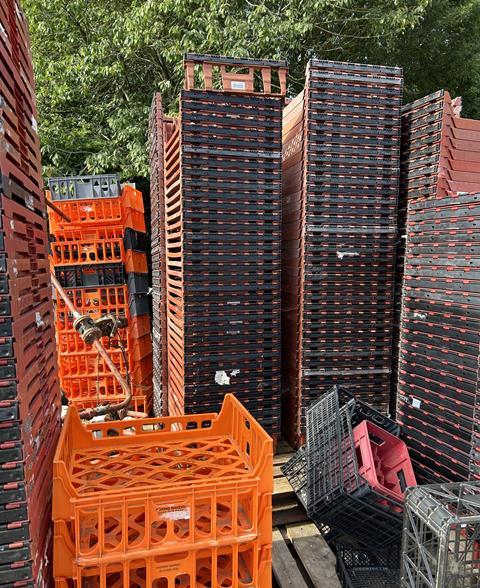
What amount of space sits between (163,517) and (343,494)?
1503 mm

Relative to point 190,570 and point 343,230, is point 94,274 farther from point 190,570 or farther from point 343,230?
point 190,570

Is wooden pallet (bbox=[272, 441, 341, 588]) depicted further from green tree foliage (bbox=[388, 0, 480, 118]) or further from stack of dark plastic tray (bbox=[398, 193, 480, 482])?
green tree foliage (bbox=[388, 0, 480, 118])

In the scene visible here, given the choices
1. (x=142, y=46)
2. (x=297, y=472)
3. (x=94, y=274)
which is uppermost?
(x=142, y=46)

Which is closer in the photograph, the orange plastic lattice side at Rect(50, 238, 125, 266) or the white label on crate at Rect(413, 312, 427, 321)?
the white label on crate at Rect(413, 312, 427, 321)

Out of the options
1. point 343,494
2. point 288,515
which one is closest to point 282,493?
point 288,515

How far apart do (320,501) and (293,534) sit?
794 mm

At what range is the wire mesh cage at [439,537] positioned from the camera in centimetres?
246

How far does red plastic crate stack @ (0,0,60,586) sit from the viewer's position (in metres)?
2.06

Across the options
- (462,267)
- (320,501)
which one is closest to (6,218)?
(320,501)

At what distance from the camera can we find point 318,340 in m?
4.98

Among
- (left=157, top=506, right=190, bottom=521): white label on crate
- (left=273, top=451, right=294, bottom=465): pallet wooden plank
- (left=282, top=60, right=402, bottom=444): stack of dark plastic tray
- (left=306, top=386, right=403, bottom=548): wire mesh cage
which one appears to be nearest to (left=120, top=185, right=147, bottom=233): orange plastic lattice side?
(left=282, top=60, right=402, bottom=444): stack of dark plastic tray

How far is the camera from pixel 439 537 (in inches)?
96.9

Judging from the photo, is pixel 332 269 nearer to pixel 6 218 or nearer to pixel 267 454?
pixel 267 454

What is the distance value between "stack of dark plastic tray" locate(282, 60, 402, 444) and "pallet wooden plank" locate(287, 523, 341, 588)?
115cm
